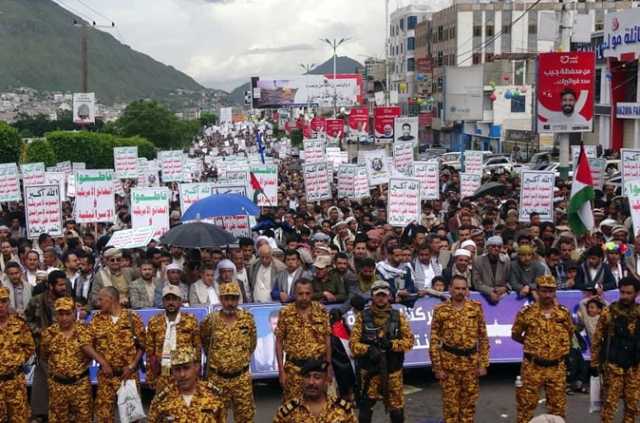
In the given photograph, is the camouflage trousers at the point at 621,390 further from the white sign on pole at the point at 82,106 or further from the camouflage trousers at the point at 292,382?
the white sign on pole at the point at 82,106

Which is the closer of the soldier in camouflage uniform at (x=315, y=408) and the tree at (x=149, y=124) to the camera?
the soldier in camouflage uniform at (x=315, y=408)

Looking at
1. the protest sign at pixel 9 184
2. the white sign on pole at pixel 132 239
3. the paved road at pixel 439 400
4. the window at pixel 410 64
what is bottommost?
the paved road at pixel 439 400

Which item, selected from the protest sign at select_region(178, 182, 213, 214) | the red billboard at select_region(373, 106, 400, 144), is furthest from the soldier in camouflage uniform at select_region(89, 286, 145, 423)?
the red billboard at select_region(373, 106, 400, 144)

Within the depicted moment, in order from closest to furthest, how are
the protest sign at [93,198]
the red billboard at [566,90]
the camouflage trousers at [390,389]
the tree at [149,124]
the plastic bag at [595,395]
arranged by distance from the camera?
the camouflage trousers at [390,389], the plastic bag at [595,395], the protest sign at [93,198], the red billboard at [566,90], the tree at [149,124]

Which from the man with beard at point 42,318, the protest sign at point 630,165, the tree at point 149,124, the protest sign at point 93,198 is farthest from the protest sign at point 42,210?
the tree at point 149,124

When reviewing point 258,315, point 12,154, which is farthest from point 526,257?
point 12,154

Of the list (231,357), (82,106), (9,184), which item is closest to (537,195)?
(231,357)

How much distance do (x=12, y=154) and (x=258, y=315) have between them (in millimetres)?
38213

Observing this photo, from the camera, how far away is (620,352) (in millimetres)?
7262

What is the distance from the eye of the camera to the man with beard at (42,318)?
308 inches

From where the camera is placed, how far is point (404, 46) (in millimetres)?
93750

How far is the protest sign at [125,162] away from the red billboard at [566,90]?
11945 millimetres

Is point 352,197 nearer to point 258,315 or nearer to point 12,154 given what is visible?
point 258,315

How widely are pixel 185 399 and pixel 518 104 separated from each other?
175ft
